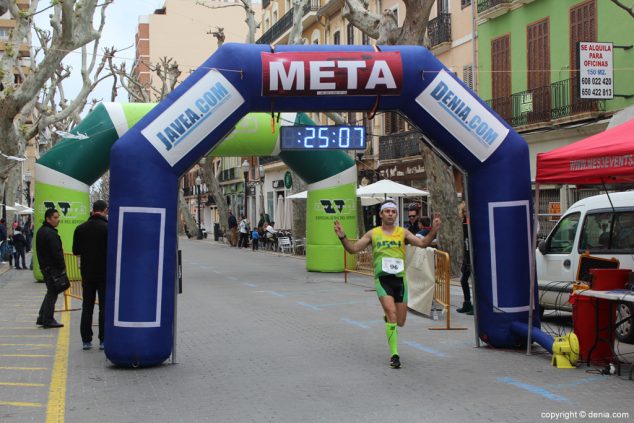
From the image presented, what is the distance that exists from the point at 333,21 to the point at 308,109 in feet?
111

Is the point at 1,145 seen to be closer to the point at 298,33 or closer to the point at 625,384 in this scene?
the point at 298,33

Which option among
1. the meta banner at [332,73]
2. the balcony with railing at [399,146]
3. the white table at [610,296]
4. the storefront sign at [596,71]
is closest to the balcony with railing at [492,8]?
the balcony with railing at [399,146]

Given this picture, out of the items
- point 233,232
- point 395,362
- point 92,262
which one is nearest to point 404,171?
point 233,232

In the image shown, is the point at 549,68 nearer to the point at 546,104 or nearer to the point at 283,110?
the point at 546,104

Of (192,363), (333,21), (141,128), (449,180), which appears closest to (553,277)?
(192,363)

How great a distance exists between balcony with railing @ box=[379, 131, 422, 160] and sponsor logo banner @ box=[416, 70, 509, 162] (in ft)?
73.0

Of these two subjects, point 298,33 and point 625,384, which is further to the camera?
point 298,33

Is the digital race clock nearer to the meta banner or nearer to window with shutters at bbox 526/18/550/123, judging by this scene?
the meta banner

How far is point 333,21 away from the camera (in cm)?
4325

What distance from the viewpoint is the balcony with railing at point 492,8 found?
26344 mm

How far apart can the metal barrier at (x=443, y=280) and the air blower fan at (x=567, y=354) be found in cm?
310

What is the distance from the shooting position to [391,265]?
9523 millimetres

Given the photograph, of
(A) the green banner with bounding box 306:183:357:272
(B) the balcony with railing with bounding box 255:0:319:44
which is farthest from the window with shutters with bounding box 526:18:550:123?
(B) the balcony with railing with bounding box 255:0:319:44
